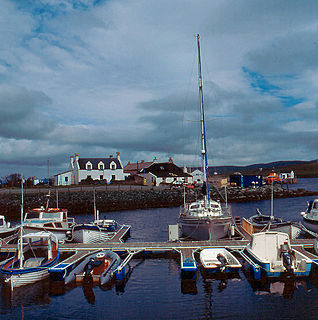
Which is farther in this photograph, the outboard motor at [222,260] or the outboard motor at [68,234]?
the outboard motor at [68,234]

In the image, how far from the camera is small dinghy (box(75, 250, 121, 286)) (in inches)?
806

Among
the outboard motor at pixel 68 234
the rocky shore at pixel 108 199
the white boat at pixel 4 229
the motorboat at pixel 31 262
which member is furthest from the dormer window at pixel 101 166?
the motorboat at pixel 31 262

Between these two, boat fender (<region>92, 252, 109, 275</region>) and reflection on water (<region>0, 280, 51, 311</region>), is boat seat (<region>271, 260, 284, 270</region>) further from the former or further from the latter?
reflection on water (<region>0, 280, 51, 311</region>)

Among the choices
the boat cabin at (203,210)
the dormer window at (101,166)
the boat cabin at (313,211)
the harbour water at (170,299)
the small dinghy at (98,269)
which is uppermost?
the dormer window at (101,166)

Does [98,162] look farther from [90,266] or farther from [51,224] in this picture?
[90,266]

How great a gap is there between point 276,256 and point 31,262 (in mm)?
16170

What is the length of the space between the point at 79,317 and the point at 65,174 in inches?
3336

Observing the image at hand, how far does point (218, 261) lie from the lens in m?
22.3

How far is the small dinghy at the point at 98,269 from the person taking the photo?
20484mm

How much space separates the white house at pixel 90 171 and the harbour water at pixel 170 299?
75152mm

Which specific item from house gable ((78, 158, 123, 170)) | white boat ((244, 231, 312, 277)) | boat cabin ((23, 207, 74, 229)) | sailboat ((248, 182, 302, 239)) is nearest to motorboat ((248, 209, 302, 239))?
sailboat ((248, 182, 302, 239))

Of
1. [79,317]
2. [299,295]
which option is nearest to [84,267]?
[79,317]

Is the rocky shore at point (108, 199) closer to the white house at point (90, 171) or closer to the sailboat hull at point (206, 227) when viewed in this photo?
the white house at point (90, 171)

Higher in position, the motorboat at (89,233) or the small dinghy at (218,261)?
the motorboat at (89,233)
